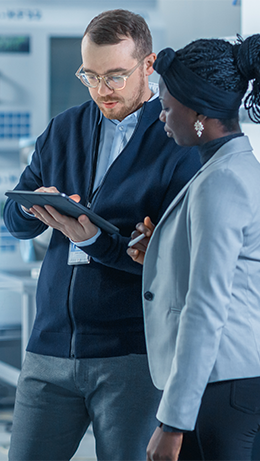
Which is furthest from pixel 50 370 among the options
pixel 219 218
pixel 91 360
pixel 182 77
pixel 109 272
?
pixel 182 77

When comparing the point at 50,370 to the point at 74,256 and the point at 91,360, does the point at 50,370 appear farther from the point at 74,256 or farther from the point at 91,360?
the point at 74,256

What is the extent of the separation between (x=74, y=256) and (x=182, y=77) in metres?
0.54

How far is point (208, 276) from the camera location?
2.83 feet

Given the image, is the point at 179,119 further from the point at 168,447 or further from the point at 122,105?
the point at 168,447

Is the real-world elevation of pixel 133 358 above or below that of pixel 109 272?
below

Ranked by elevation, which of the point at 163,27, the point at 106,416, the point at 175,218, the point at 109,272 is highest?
the point at 163,27

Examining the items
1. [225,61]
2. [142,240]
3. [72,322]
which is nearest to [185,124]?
[225,61]

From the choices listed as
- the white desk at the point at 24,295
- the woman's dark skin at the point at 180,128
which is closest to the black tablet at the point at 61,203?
the woman's dark skin at the point at 180,128

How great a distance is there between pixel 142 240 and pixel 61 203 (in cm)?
21

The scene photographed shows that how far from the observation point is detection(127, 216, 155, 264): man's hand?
117 centimetres

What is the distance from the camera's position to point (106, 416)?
1.23 meters

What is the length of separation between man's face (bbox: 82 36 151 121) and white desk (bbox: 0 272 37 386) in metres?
1.38

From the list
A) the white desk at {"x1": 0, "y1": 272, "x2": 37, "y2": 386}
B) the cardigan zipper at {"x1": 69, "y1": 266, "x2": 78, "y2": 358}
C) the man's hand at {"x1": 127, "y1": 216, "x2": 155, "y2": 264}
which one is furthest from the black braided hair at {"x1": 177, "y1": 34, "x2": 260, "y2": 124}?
the white desk at {"x1": 0, "y1": 272, "x2": 37, "y2": 386}

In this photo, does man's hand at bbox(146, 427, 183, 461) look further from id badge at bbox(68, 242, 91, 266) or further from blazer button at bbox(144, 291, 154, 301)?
id badge at bbox(68, 242, 91, 266)
